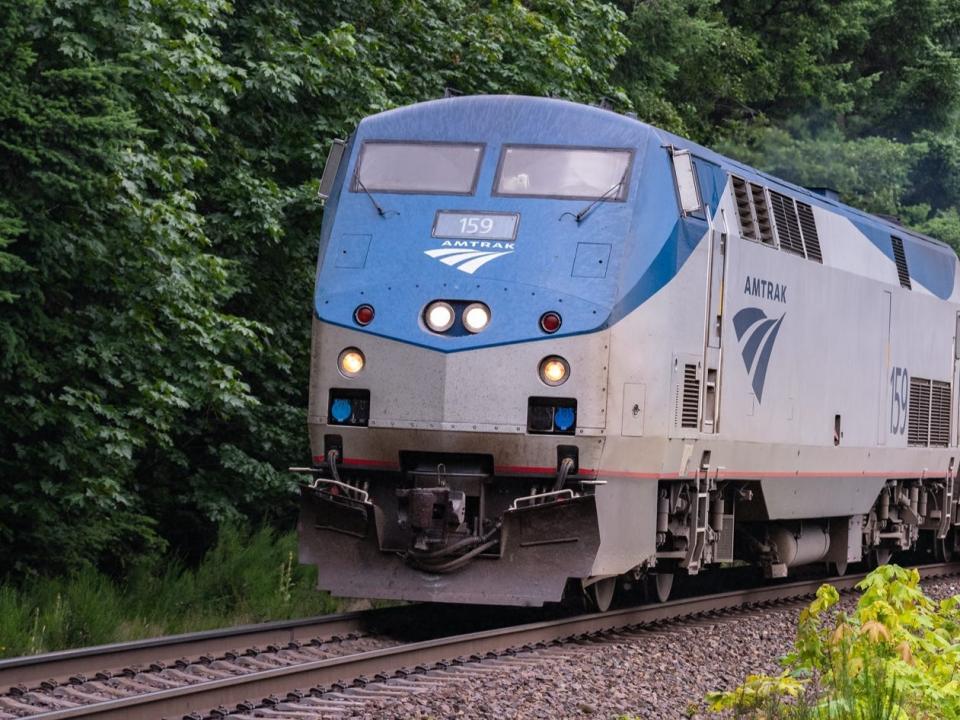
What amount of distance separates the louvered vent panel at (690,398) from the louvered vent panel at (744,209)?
5.00 ft

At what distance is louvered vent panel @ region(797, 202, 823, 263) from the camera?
547 inches

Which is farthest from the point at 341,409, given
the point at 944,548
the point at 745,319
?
the point at 944,548

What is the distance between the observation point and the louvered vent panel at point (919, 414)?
16.8m

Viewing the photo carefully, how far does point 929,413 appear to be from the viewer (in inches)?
687

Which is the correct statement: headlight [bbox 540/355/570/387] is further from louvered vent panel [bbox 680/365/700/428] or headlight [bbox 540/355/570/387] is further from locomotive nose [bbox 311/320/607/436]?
louvered vent panel [bbox 680/365/700/428]

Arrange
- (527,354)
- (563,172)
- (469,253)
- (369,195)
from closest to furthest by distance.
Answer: (527,354) → (469,253) → (563,172) → (369,195)

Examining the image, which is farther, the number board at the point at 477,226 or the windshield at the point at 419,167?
the windshield at the point at 419,167

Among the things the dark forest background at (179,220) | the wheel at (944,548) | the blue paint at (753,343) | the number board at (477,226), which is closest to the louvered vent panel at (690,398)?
the blue paint at (753,343)

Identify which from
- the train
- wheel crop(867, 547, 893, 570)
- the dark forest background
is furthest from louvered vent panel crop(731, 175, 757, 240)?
wheel crop(867, 547, 893, 570)

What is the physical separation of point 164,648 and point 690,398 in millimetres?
4388

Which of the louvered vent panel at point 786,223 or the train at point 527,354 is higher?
the louvered vent panel at point 786,223

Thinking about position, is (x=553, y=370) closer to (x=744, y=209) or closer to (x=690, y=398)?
(x=690, y=398)

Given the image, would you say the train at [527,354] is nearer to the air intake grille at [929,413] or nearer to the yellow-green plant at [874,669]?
the yellow-green plant at [874,669]

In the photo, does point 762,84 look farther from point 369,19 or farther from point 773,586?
point 773,586
